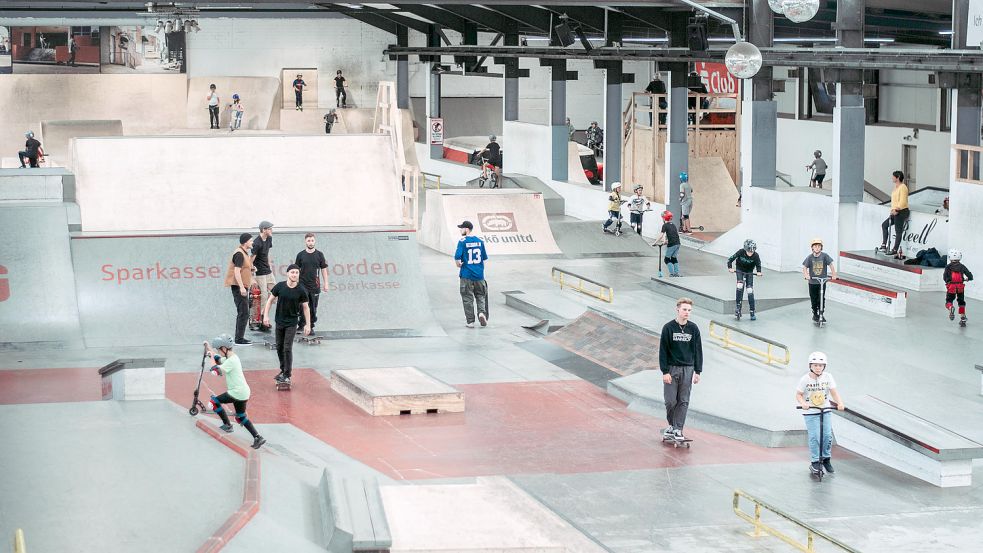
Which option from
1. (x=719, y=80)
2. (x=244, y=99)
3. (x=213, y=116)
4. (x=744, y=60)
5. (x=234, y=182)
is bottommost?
(x=234, y=182)

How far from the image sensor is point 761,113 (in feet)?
80.9

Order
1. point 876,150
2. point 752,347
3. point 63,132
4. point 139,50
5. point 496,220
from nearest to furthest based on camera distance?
point 752,347, point 496,220, point 876,150, point 63,132, point 139,50

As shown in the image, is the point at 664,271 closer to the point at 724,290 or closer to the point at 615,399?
the point at 724,290

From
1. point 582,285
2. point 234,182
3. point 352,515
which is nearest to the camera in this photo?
point 352,515

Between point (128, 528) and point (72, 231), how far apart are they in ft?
33.9

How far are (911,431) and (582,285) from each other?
9.93 metres

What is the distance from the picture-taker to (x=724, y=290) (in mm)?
19812

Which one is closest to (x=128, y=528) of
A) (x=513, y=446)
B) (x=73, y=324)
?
(x=513, y=446)

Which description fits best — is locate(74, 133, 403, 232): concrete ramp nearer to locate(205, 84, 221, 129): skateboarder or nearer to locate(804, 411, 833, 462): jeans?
locate(804, 411, 833, 462): jeans

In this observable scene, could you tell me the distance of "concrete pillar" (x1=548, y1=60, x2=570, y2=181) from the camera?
33719mm

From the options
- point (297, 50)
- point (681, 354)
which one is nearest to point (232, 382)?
point (681, 354)

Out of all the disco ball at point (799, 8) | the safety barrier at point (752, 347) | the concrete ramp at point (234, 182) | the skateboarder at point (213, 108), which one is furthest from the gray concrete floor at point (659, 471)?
the skateboarder at point (213, 108)

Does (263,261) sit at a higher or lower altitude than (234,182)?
lower

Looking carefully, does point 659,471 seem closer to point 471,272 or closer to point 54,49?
point 471,272
